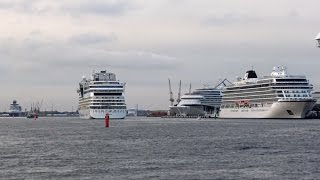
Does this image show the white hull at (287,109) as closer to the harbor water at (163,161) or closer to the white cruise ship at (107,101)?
the white cruise ship at (107,101)

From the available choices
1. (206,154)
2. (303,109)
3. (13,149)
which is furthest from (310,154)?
(303,109)

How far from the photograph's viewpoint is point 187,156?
186 feet

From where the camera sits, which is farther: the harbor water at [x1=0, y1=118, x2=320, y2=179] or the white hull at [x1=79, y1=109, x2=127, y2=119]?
the white hull at [x1=79, y1=109, x2=127, y2=119]

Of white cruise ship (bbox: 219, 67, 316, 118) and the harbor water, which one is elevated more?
white cruise ship (bbox: 219, 67, 316, 118)

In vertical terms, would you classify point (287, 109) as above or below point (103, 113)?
below

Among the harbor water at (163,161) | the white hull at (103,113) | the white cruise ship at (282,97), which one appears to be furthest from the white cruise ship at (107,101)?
the harbor water at (163,161)

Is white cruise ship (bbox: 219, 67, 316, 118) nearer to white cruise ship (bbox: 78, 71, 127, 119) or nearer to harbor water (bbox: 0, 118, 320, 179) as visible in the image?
white cruise ship (bbox: 78, 71, 127, 119)

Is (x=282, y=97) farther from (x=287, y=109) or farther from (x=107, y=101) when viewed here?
(x=107, y=101)

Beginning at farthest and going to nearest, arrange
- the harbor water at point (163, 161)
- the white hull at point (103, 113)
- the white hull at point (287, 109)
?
the white hull at point (103, 113)
the white hull at point (287, 109)
the harbor water at point (163, 161)

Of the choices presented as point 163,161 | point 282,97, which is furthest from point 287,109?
point 163,161

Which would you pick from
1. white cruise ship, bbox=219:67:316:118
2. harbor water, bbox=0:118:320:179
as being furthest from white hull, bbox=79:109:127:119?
harbor water, bbox=0:118:320:179

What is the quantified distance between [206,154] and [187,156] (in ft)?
8.78

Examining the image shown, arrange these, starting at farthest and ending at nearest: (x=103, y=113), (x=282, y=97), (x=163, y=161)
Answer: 1. (x=103, y=113)
2. (x=282, y=97)
3. (x=163, y=161)

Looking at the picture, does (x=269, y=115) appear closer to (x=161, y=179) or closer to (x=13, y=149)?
(x=13, y=149)
